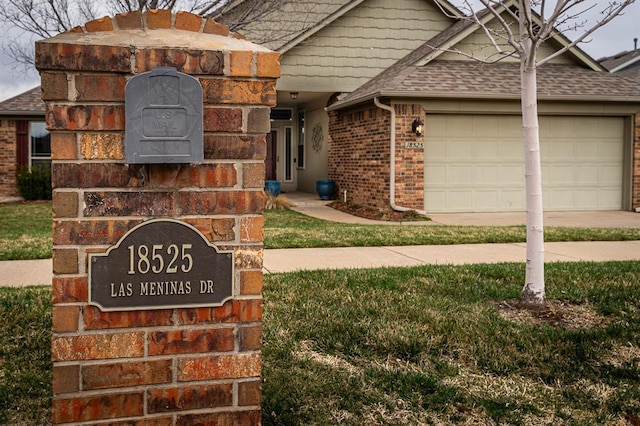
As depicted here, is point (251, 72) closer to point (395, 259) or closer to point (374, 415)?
point (374, 415)

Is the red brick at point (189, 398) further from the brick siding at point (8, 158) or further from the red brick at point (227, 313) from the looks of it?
the brick siding at point (8, 158)

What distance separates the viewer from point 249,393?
2.77 meters

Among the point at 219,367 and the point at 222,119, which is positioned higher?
the point at 222,119

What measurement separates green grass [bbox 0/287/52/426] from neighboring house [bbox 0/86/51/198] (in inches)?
594

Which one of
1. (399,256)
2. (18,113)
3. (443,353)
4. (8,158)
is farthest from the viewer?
(8,158)

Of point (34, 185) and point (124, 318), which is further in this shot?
point (34, 185)

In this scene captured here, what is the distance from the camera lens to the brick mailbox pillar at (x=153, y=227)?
251cm

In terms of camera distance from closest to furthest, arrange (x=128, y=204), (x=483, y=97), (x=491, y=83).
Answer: (x=128, y=204) → (x=483, y=97) → (x=491, y=83)

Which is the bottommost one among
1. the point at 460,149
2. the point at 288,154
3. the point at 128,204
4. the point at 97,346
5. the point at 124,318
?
the point at 97,346

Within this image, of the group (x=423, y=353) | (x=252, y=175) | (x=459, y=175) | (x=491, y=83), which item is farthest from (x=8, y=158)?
(x=252, y=175)

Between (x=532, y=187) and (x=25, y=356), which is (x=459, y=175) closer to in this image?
(x=532, y=187)

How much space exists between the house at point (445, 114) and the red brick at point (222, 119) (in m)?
11.7

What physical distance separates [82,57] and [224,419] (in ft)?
5.04

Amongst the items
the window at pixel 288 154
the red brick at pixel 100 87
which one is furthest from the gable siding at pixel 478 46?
the red brick at pixel 100 87
